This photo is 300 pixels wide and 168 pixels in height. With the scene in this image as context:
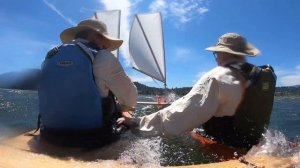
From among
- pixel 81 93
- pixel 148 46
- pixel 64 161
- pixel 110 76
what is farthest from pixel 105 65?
pixel 148 46

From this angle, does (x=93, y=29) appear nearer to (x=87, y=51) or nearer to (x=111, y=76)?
(x=87, y=51)

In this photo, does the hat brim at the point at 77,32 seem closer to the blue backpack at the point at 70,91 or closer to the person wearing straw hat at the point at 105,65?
the person wearing straw hat at the point at 105,65

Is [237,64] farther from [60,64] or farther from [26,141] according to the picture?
[26,141]

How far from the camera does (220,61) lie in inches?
144

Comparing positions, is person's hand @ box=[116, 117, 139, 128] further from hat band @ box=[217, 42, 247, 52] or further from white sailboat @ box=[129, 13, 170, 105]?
white sailboat @ box=[129, 13, 170, 105]

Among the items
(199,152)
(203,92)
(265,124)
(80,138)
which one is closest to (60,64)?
(80,138)

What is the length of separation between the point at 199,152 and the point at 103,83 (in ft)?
3.60

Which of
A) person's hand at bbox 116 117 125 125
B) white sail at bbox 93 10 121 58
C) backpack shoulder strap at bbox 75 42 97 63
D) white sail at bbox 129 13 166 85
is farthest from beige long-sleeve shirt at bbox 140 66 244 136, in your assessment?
white sail at bbox 129 13 166 85

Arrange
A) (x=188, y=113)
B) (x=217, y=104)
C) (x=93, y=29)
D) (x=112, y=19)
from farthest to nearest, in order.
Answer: (x=112, y=19)
(x=93, y=29)
(x=217, y=104)
(x=188, y=113)

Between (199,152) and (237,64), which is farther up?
(237,64)

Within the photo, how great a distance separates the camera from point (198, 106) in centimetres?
312

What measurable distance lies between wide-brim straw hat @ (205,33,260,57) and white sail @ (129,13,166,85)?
36.0 meters

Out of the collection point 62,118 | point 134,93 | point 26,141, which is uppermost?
point 134,93

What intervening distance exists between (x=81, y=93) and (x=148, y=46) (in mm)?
39230
